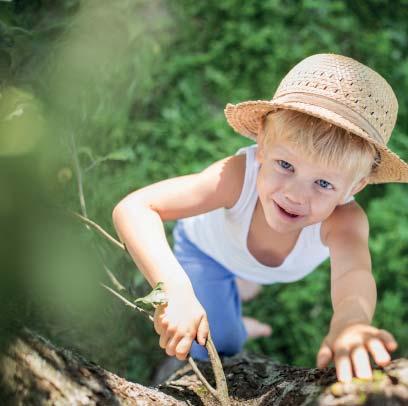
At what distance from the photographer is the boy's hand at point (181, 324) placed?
1.65 meters

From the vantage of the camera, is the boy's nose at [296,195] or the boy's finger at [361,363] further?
the boy's nose at [296,195]

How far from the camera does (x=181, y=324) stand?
1654 millimetres

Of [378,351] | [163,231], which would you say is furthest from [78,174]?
[378,351]

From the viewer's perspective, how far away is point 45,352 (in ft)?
4.72

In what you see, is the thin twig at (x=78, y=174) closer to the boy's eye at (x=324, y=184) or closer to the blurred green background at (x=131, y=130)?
the blurred green background at (x=131, y=130)

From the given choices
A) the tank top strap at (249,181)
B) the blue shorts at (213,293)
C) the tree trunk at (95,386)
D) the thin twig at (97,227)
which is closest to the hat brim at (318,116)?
the tank top strap at (249,181)

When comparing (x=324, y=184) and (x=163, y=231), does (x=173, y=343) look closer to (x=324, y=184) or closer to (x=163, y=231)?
(x=163, y=231)

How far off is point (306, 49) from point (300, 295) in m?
1.94

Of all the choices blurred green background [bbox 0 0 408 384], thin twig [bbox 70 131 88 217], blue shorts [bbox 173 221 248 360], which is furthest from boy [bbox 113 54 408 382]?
blue shorts [bbox 173 221 248 360]

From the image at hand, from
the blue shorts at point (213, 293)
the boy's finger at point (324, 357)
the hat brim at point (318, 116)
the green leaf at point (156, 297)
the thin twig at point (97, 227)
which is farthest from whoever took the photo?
the blue shorts at point (213, 293)

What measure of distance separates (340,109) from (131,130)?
86.5 inches

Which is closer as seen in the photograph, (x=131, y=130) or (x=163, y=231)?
(x=163, y=231)

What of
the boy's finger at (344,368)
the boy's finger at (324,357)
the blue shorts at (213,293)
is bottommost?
the blue shorts at (213,293)

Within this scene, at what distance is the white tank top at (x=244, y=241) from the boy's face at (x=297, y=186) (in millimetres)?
290
